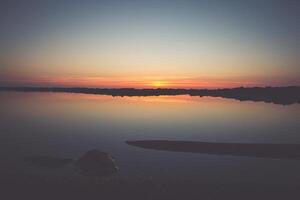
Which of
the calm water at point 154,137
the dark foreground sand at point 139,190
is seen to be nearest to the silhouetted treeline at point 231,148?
the calm water at point 154,137

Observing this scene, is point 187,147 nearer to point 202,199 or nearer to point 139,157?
point 139,157

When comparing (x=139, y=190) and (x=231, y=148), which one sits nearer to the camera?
(x=139, y=190)

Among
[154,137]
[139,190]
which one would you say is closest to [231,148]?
[154,137]

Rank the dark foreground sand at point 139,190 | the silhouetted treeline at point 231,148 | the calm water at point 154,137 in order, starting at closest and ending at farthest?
1. the dark foreground sand at point 139,190
2. the calm water at point 154,137
3. the silhouetted treeline at point 231,148

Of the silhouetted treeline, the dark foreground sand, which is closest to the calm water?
the silhouetted treeline

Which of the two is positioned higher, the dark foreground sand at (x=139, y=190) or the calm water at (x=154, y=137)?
the dark foreground sand at (x=139, y=190)

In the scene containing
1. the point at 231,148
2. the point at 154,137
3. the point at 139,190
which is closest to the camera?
the point at 139,190

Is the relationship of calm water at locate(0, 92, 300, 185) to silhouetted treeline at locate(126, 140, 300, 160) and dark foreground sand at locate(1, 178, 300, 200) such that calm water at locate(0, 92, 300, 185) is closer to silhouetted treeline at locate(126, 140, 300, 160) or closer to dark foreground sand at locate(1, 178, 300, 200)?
silhouetted treeline at locate(126, 140, 300, 160)

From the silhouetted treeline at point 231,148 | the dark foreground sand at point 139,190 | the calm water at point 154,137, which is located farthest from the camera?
the silhouetted treeline at point 231,148

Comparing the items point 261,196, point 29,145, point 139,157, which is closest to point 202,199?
point 261,196

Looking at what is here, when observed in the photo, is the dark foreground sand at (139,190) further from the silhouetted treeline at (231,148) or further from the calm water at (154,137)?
the silhouetted treeline at (231,148)

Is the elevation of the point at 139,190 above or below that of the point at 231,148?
above

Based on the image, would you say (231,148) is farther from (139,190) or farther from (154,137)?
(139,190)

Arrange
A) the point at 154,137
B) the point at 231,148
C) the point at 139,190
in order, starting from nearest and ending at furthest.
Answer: the point at 139,190
the point at 231,148
the point at 154,137
